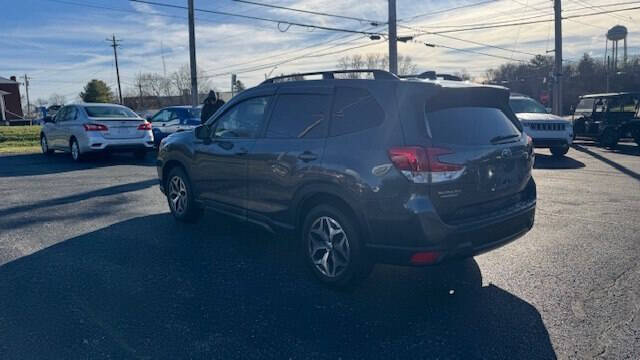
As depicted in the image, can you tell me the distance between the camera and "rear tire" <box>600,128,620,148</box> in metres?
15.3

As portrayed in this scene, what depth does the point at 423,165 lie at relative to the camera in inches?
135

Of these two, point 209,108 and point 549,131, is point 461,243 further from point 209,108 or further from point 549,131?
point 549,131

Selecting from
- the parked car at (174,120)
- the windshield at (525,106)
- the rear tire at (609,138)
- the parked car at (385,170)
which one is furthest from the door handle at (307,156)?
the rear tire at (609,138)

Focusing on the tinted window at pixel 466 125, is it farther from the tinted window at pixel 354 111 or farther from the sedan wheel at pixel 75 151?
the sedan wheel at pixel 75 151

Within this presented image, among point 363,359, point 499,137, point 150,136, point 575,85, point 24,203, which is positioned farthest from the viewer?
point 575,85

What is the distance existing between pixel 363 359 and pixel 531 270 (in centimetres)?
227

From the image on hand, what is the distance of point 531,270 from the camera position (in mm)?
4453

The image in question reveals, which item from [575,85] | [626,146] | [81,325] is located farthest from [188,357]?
[575,85]

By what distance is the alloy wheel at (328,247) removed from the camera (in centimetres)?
393

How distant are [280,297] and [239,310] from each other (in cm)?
39

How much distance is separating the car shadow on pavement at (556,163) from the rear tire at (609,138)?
2683mm

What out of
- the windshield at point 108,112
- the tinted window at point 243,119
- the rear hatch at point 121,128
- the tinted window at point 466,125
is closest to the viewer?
the tinted window at point 466,125

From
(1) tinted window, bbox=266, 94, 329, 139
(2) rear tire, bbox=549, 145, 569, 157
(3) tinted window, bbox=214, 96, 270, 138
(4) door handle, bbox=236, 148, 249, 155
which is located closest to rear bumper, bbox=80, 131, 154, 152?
(3) tinted window, bbox=214, 96, 270, 138

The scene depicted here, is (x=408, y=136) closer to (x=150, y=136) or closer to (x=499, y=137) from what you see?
(x=499, y=137)
